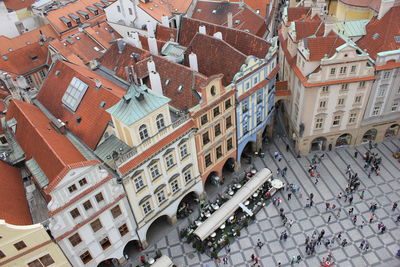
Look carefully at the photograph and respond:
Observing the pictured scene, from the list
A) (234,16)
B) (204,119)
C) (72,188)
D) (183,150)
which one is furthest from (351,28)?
(72,188)

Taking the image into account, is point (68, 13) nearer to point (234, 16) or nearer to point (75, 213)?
point (234, 16)

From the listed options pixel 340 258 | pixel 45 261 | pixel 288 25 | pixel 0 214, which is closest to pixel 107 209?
pixel 45 261

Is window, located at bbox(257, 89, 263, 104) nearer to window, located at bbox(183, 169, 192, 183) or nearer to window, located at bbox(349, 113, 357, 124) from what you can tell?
window, located at bbox(349, 113, 357, 124)

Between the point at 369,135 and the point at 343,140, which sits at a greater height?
the point at 369,135

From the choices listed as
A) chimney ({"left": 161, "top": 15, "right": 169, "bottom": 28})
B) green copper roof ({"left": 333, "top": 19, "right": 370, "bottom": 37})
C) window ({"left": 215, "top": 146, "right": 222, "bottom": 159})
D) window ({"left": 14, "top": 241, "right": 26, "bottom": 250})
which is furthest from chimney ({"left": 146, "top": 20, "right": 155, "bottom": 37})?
window ({"left": 14, "top": 241, "right": 26, "bottom": 250})

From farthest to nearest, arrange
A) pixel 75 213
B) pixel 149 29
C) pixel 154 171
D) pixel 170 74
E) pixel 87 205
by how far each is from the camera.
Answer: pixel 149 29 → pixel 170 74 → pixel 154 171 → pixel 87 205 → pixel 75 213

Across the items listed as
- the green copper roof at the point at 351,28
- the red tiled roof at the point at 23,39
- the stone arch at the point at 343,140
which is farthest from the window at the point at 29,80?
the stone arch at the point at 343,140
